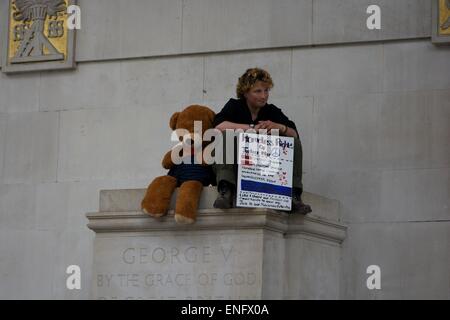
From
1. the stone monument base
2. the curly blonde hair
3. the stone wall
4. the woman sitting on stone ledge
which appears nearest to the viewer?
the stone monument base

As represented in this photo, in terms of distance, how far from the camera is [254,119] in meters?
11.2

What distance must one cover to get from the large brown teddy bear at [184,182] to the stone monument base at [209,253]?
12cm

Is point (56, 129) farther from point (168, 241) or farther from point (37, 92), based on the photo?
point (168, 241)

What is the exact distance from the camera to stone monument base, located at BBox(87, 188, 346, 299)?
34.3ft

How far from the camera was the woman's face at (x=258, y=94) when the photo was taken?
1107 cm

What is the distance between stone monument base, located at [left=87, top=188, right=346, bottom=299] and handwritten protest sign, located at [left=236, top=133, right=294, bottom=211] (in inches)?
4.7

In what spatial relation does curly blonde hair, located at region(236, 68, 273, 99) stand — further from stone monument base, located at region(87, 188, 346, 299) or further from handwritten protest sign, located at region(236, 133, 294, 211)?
stone monument base, located at region(87, 188, 346, 299)

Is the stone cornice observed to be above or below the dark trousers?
below

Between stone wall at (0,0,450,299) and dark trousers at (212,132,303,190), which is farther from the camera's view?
stone wall at (0,0,450,299)

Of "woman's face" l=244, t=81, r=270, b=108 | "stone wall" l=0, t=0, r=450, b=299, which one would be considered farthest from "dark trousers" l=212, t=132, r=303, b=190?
"stone wall" l=0, t=0, r=450, b=299

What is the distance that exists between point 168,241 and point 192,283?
0.44 m

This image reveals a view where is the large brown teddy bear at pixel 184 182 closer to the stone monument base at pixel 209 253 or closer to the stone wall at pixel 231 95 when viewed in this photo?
the stone monument base at pixel 209 253
